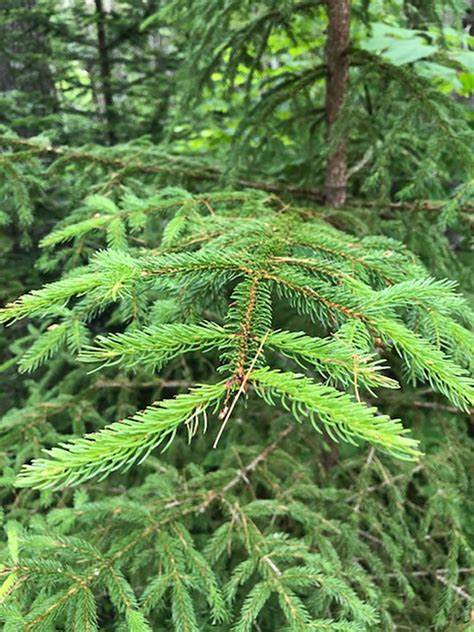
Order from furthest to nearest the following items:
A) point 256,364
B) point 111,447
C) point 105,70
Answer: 1. point 105,70
2. point 256,364
3. point 111,447

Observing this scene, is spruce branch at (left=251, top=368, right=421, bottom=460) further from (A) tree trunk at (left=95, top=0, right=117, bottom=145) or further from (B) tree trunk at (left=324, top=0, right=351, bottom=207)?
(A) tree trunk at (left=95, top=0, right=117, bottom=145)

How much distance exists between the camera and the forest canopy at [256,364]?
89 centimetres

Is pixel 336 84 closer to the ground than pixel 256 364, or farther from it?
farther from it

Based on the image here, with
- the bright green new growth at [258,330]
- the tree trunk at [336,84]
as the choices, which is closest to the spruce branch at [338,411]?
the bright green new growth at [258,330]

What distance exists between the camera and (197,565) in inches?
62.7

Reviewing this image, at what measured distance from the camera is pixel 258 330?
0.92 metres

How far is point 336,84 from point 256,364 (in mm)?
1913

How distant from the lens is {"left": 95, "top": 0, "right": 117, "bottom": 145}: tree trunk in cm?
437

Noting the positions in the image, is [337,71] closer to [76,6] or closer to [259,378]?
[259,378]


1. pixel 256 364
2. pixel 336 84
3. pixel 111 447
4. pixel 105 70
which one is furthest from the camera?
pixel 105 70

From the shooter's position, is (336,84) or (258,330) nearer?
(258,330)

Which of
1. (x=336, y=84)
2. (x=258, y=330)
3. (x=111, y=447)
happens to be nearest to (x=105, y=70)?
(x=336, y=84)

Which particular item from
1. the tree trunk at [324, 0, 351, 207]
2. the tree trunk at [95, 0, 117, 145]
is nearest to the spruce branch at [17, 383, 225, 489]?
the tree trunk at [324, 0, 351, 207]

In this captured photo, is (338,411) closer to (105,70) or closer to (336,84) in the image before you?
(336,84)
